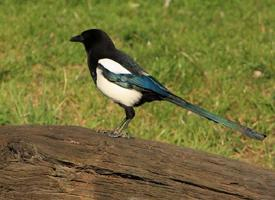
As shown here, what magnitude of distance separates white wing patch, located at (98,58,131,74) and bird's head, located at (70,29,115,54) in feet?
0.30

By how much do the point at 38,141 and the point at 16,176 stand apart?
21 cm

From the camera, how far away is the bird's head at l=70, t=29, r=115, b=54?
13.1 ft

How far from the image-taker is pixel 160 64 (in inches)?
245

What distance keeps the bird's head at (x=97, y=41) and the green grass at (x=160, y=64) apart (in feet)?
4.01

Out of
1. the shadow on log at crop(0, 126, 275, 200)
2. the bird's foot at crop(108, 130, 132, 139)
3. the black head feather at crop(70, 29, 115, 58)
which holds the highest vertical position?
the black head feather at crop(70, 29, 115, 58)

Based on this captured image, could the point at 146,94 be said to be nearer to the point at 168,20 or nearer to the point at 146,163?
the point at 146,163

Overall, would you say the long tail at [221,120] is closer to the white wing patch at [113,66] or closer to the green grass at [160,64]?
the white wing patch at [113,66]

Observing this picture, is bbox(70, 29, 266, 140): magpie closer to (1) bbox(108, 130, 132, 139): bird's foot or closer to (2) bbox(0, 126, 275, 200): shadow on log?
(1) bbox(108, 130, 132, 139): bird's foot

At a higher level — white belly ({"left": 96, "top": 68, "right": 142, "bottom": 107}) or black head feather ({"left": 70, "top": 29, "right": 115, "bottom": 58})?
black head feather ({"left": 70, "top": 29, "right": 115, "bottom": 58})

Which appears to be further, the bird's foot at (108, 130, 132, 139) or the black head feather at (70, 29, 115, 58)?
the black head feather at (70, 29, 115, 58)

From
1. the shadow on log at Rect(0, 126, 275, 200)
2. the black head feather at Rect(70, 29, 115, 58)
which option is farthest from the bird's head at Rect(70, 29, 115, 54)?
the shadow on log at Rect(0, 126, 275, 200)

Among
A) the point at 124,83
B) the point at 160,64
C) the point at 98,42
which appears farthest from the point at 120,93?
the point at 160,64

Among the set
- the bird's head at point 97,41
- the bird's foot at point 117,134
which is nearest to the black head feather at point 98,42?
the bird's head at point 97,41

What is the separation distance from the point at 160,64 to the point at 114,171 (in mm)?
2968
